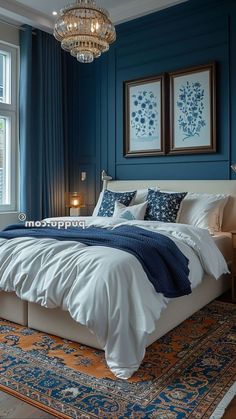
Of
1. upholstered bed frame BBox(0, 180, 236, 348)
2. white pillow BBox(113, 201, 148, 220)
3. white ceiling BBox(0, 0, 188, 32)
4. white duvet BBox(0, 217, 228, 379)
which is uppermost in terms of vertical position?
white ceiling BBox(0, 0, 188, 32)

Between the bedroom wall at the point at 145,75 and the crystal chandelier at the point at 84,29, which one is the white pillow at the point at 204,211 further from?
the crystal chandelier at the point at 84,29

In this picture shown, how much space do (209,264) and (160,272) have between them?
29.6 inches

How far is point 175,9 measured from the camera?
15.0 feet

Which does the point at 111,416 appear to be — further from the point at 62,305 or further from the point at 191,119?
the point at 191,119

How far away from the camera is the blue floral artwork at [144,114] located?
15.7 feet

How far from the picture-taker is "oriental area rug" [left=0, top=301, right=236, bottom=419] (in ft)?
5.87

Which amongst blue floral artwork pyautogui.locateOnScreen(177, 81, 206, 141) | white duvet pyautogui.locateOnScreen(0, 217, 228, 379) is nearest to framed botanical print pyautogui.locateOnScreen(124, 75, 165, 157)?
blue floral artwork pyautogui.locateOnScreen(177, 81, 206, 141)

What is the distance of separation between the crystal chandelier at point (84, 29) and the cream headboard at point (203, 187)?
1.96 metres

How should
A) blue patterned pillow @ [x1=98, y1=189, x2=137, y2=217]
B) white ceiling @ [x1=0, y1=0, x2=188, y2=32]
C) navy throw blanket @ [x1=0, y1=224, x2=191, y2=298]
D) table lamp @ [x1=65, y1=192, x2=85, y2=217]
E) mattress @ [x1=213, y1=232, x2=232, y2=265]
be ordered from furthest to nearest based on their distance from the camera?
1. table lamp @ [x1=65, y1=192, x2=85, y2=217]
2. white ceiling @ [x1=0, y1=0, x2=188, y2=32]
3. blue patterned pillow @ [x1=98, y1=189, x2=137, y2=217]
4. mattress @ [x1=213, y1=232, x2=232, y2=265]
5. navy throw blanket @ [x1=0, y1=224, x2=191, y2=298]

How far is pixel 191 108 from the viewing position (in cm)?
447

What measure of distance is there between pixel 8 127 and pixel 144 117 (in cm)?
196

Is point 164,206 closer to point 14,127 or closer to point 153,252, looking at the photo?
point 153,252

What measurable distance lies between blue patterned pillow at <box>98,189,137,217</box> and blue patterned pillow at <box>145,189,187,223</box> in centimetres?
33

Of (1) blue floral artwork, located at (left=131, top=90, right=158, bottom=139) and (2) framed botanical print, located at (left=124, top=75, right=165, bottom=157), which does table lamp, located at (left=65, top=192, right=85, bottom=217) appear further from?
(1) blue floral artwork, located at (left=131, top=90, right=158, bottom=139)
